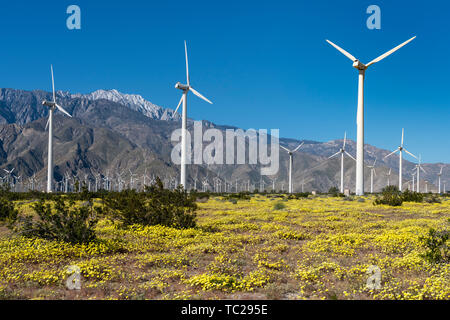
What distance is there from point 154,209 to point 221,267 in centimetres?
1014

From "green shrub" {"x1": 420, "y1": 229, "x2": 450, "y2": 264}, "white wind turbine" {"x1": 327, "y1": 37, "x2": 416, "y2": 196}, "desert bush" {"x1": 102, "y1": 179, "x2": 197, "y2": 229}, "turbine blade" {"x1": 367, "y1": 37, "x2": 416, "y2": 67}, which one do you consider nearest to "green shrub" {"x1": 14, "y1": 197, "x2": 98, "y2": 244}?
"desert bush" {"x1": 102, "y1": 179, "x2": 197, "y2": 229}

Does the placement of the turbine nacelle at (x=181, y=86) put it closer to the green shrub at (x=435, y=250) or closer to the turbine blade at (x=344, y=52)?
the turbine blade at (x=344, y=52)

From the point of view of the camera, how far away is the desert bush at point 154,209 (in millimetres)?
20344

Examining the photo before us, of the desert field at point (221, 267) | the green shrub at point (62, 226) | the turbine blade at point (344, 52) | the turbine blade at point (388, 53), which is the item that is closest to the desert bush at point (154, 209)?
the desert field at point (221, 267)

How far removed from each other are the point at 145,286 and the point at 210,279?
164cm

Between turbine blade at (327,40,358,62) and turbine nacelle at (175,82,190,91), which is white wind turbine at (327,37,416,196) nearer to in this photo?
turbine blade at (327,40,358,62)

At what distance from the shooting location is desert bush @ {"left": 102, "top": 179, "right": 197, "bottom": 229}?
20.3m

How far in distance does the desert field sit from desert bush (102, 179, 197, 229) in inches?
80.0

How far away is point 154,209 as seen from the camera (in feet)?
68.2

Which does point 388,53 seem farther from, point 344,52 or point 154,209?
point 154,209

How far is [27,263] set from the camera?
39.7 ft

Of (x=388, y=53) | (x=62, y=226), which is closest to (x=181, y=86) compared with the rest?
(x=388, y=53)
